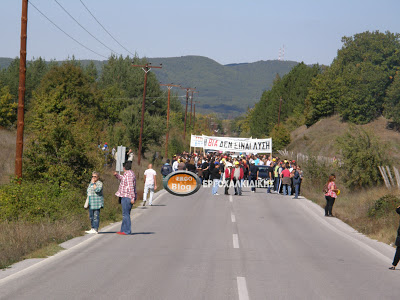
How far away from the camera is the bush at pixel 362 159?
106ft

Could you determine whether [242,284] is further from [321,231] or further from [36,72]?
[36,72]

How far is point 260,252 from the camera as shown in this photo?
14234mm

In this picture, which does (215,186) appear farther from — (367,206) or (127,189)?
(127,189)

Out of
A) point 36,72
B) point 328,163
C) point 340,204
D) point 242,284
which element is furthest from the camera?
point 36,72

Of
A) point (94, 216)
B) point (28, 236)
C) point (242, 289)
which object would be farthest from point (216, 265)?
Answer: point (94, 216)

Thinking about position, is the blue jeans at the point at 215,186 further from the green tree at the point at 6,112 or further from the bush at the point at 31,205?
the green tree at the point at 6,112

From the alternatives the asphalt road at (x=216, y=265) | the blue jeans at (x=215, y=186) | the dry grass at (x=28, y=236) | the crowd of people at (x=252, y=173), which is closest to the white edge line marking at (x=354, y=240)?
the asphalt road at (x=216, y=265)

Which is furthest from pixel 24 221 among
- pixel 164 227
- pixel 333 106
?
pixel 333 106

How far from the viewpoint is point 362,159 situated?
32.4 meters

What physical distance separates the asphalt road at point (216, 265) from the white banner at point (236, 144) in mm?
26151

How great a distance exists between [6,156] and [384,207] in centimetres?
2631

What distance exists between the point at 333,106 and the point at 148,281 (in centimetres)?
8590

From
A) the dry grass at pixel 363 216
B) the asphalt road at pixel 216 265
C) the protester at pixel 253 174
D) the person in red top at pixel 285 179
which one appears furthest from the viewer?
the protester at pixel 253 174

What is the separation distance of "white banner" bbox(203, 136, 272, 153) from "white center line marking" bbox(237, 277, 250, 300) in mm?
37683
